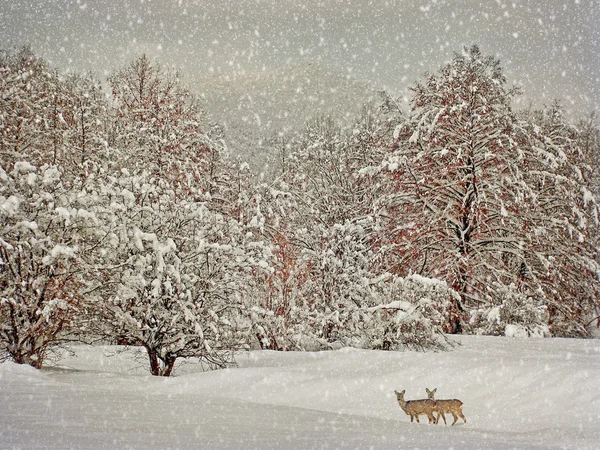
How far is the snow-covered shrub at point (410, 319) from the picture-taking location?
9570 millimetres

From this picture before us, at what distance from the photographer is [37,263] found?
8430 mm

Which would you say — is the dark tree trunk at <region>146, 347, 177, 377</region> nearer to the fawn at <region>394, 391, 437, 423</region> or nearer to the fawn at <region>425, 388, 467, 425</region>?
the fawn at <region>394, 391, 437, 423</region>

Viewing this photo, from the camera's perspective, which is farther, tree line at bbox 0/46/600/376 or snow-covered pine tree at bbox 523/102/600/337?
snow-covered pine tree at bbox 523/102/600/337

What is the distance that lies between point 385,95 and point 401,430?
12154mm

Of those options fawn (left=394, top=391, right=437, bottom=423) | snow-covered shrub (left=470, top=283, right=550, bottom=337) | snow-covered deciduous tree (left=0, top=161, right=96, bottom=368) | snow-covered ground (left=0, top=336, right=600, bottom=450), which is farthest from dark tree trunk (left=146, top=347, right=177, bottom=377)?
snow-covered shrub (left=470, top=283, right=550, bottom=337)

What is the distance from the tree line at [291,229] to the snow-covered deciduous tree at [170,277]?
0.04 meters

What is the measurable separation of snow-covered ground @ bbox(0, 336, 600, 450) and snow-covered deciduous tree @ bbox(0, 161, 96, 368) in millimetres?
757

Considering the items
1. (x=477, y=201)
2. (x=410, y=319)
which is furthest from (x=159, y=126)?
(x=410, y=319)

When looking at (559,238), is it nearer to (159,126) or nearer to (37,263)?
(37,263)

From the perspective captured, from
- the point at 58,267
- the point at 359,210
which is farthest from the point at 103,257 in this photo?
the point at 359,210

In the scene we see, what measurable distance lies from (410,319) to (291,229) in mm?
8435

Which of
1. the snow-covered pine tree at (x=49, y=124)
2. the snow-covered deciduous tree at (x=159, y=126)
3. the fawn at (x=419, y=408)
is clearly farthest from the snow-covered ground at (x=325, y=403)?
the snow-covered deciduous tree at (x=159, y=126)

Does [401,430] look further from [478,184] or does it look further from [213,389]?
[478,184]

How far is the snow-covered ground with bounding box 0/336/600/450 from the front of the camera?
397 centimetres
